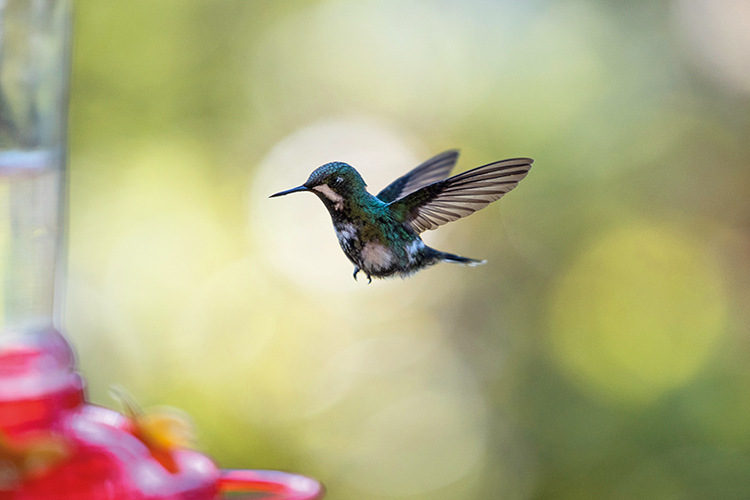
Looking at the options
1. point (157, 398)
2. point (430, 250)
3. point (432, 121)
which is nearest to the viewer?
point (430, 250)

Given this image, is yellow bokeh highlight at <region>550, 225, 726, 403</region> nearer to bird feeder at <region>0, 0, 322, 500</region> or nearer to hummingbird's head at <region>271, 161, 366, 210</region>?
bird feeder at <region>0, 0, 322, 500</region>

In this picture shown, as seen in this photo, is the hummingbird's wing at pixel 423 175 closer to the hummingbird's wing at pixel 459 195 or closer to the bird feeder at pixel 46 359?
the hummingbird's wing at pixel 459 195

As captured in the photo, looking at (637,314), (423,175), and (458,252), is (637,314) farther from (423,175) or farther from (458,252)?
(423,175)

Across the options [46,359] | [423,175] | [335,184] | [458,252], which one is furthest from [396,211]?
[458,252]

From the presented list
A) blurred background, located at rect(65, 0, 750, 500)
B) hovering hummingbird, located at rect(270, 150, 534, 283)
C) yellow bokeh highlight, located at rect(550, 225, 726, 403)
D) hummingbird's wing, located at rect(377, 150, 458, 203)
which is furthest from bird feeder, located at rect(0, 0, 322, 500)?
yellow bokeh highlight, located at rect(550, 225, 726, 403)

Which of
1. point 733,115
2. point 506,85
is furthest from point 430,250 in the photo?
point 733,115

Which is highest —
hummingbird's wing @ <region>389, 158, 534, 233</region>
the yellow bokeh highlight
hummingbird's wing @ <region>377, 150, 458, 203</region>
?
hummingbird's wing @ <region>377, 150, 458, 203</region>

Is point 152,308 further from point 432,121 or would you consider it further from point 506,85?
point 506,85
